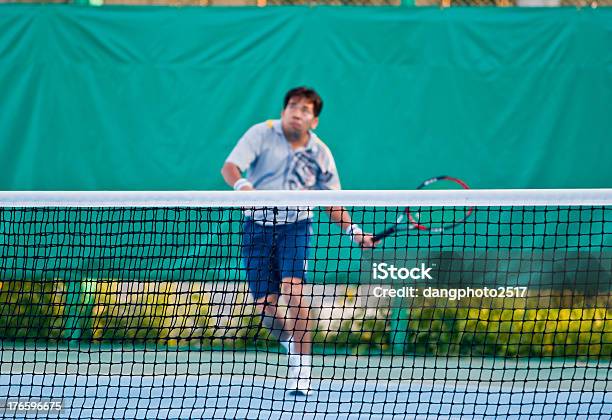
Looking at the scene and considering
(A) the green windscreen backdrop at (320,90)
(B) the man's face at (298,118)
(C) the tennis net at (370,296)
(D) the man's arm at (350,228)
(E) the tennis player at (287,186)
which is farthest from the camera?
(A) the green windscreen backdrop at (320,90)

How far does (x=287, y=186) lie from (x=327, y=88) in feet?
2.96

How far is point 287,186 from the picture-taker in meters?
4.71

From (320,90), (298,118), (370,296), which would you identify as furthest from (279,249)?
(320,90)

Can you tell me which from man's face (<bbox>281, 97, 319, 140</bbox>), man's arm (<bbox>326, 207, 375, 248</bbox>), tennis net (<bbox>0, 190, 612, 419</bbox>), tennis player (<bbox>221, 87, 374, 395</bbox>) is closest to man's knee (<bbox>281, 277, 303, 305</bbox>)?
tennis player (<bbox>221, 87, 374, 395</bbox>)

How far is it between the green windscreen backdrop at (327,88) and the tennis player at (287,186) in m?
0.74

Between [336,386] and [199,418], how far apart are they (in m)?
1.07

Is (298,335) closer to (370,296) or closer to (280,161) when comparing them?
(280,161)

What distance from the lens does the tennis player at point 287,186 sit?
4402 millimetres

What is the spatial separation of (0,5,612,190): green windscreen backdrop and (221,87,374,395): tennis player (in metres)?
0.74

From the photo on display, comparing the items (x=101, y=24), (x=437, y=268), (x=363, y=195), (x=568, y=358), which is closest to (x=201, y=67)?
(x=101, y=24)

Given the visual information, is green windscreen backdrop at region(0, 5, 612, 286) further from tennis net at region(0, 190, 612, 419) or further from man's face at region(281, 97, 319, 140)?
man's face at region(281, 97, 319, 140)

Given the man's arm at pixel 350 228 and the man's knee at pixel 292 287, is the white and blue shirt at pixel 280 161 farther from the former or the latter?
the man's knee at pixel 292 287

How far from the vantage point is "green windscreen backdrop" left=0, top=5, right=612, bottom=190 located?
5355 millimetres

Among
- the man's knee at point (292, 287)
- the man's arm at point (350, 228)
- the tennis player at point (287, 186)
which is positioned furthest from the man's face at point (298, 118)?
the man's knee at point (292, 287)
